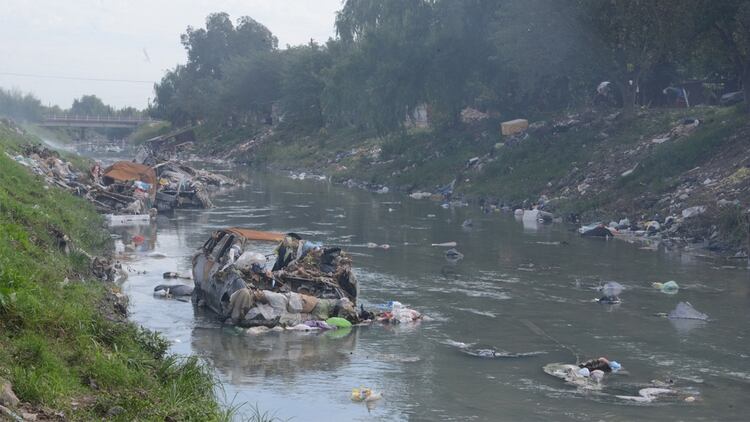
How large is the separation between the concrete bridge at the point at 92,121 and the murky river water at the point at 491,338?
93.3 m

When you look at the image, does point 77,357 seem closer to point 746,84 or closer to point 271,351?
point 271,351

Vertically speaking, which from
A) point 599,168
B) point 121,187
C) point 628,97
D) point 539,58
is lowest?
point 121,187

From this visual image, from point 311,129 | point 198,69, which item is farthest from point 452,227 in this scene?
point 198,69

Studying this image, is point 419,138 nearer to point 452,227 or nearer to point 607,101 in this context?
point 607,101

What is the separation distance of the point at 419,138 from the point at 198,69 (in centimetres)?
7729

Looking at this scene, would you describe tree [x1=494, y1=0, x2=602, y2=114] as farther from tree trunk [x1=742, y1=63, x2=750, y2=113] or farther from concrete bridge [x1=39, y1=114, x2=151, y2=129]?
concrete bridge [x1=39, y1=114, x2=151, y2=129]

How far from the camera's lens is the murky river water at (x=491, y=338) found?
11.4m

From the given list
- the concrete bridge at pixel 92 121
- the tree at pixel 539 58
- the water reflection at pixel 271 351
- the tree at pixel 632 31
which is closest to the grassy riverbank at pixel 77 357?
the water reflection at pixel 271 351

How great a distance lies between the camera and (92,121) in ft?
389

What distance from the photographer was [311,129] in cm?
7738

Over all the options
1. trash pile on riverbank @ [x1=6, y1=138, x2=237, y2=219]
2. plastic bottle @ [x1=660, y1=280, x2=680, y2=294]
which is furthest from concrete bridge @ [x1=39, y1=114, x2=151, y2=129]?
plastic bottle @ [x1=660, y1=280, x2=680, y2=294]

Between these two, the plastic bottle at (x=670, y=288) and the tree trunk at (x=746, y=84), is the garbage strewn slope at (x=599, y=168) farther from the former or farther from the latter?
the plastic bottle at (x=670, y=288)

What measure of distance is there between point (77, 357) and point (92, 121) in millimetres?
113935

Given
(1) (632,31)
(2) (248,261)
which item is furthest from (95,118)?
(2) (248,261)
